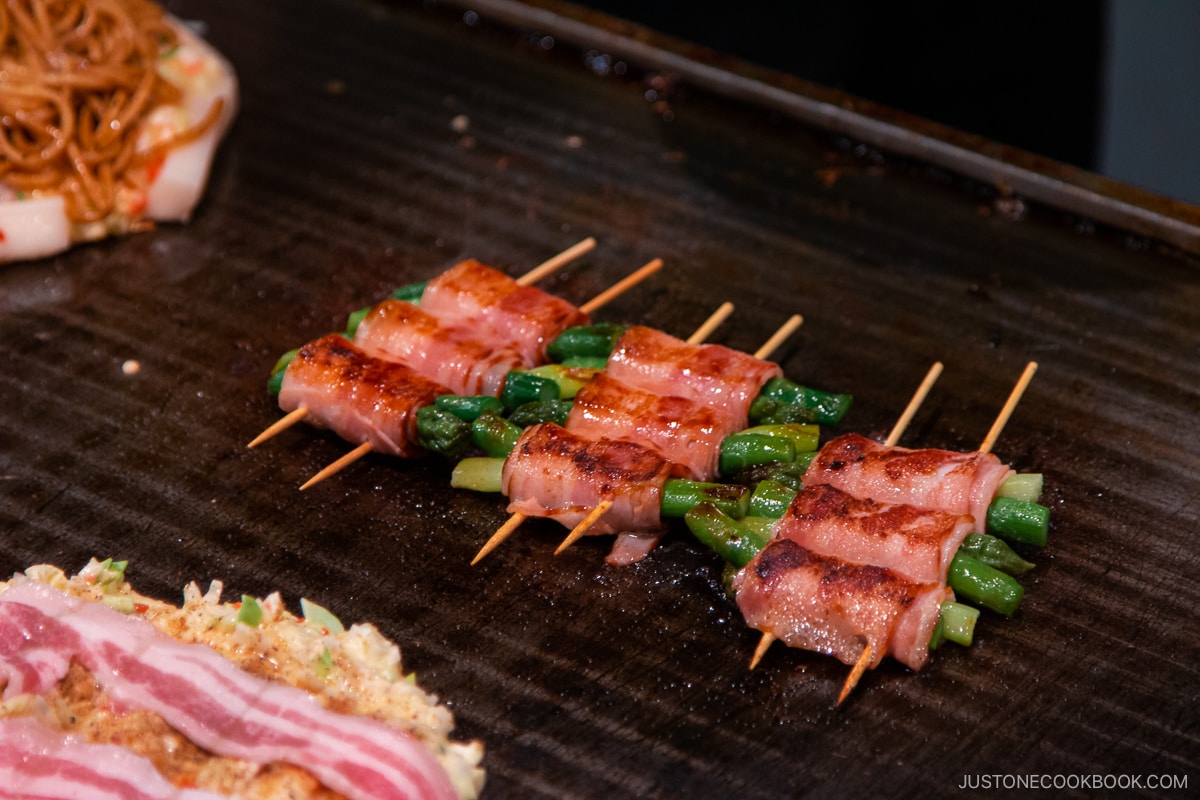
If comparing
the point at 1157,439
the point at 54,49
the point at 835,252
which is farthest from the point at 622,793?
the point at 54,49

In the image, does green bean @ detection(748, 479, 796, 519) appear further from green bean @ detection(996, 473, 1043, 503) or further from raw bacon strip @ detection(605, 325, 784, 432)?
green bean @ detection(996, 473, 1043, 503)

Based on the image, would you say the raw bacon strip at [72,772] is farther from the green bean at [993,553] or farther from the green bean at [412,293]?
the green bean at [993,553]

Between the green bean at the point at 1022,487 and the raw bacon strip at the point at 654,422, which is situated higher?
the green bean at the point at 1022,487

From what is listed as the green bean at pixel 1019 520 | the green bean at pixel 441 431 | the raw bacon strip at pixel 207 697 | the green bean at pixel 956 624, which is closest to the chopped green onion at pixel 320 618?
the raw bacon strip at pixel 207 697

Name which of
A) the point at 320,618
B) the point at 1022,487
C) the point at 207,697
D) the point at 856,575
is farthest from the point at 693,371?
the point at 207,697

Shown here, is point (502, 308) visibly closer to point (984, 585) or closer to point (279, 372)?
point (279, 372)

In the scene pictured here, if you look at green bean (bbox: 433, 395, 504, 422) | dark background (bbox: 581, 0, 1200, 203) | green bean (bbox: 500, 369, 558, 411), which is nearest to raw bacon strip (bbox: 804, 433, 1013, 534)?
→ green bean (bbox: 500, 369, 558, 411)

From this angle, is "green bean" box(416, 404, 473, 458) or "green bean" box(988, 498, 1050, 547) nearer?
"green bean" box(988, 498, 1050, 547)
